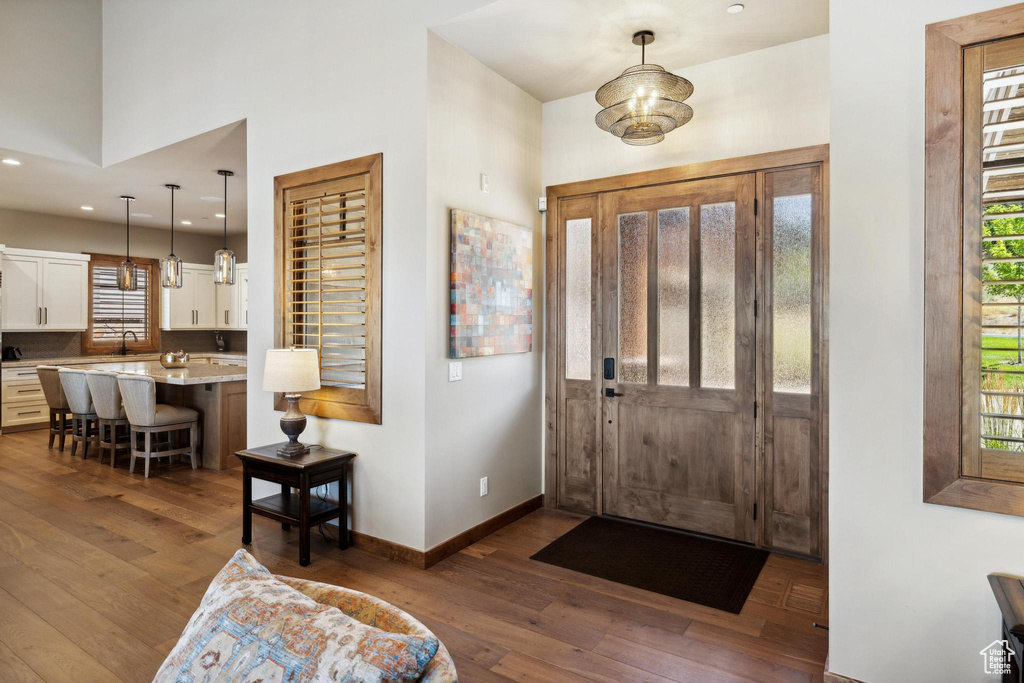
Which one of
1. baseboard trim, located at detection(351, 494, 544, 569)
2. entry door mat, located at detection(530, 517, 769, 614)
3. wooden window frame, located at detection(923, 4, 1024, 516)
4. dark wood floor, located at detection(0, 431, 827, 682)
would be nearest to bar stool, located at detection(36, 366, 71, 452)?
dark wood floor, located at detection(0, 431, 827, 682)

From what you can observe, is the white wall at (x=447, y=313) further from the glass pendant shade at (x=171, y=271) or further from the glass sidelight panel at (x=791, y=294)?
the glass pendant shade at (x=171, y=271)

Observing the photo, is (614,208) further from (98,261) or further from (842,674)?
(98,261)

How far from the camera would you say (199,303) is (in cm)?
898

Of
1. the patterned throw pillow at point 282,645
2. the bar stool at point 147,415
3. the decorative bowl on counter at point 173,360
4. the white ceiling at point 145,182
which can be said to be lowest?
the bar stool at point 147,415

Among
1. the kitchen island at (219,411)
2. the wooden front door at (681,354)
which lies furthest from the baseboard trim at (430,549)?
the kitchen island at (219,411)

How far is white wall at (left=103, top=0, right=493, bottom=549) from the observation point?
322 cm

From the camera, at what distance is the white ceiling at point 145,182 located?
484 cm

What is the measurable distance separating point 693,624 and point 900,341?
60.3 inches

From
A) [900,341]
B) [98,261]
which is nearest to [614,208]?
[900,341]

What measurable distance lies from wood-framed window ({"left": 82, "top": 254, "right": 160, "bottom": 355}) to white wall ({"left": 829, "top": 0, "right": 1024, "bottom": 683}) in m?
8.74

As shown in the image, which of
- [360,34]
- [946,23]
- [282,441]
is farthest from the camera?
[282,441]

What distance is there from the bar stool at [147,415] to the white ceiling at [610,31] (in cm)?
407

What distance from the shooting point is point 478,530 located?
3600 millimetres

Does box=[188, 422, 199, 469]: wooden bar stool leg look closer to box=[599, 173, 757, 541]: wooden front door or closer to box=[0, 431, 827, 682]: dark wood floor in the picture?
box=[0, 431, 827, 682]: dark wood floor
